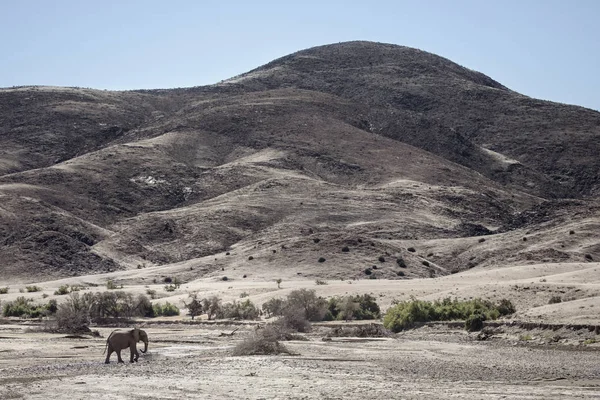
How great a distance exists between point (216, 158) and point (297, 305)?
258 feet

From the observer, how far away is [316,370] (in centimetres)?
2280

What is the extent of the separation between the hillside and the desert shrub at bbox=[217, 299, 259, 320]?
18.5 meters

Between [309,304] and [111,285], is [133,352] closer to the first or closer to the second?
[309,304]

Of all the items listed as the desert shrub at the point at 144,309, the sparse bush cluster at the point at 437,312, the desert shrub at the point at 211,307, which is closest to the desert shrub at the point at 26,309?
the desert shrub at the point at 144,309

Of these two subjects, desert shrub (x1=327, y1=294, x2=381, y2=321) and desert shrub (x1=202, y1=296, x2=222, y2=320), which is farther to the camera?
desert shrub (x1=202, y1=296, x2=222, y2=320)

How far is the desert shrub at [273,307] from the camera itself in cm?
4174

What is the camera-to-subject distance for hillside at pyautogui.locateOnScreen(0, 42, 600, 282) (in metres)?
72.2

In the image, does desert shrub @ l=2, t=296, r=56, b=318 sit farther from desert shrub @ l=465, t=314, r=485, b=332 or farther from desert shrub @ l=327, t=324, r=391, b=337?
desert shrub @ l=465, t=314, r=485, b=332

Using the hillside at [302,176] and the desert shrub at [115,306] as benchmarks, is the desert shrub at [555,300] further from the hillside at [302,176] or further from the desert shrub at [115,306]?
the hillside at [302,176]

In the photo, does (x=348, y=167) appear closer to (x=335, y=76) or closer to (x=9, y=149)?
(x=9, y=149)

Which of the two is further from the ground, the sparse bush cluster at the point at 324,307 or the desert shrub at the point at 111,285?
the desert shrub at the point at 111,285

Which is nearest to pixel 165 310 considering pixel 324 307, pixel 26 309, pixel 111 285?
pixel 26 309

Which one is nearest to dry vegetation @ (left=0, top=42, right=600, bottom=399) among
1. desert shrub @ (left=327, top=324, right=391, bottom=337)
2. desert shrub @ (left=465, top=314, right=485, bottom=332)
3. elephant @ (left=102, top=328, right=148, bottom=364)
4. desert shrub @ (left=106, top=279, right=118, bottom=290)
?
desert shrub @ (left=465, top=314, right=485, bottom=332)

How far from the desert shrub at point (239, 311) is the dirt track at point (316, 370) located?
10.4 m
